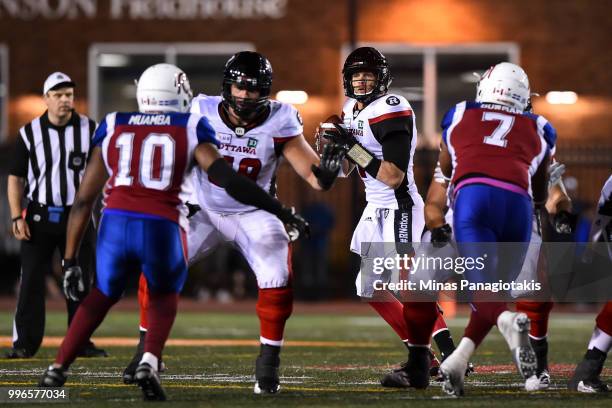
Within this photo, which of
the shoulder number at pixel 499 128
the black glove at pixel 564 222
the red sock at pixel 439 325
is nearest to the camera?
the shoulder number at pixel 499 128

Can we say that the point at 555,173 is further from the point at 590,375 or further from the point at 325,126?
the point at 325,126

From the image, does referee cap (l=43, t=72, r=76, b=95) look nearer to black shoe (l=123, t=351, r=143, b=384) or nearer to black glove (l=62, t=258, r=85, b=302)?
black shoe (l=123, t=351, r=143, b=384)

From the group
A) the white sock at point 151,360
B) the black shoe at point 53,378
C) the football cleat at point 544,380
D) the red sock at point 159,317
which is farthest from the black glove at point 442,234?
the black shoe at point 53,378

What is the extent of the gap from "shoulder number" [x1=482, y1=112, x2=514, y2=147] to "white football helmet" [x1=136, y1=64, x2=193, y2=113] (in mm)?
1506

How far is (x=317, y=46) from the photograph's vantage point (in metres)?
21.0

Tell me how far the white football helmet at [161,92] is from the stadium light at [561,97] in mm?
15099

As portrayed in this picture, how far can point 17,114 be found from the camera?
2123 centimetres

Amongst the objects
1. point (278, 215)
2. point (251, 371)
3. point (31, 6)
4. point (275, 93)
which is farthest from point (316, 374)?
point (31, 6)

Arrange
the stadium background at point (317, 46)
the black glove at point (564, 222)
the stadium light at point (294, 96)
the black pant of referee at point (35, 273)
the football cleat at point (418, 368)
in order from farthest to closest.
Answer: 1. the stadium light at point (294, 96)
2. the stadium background at point (317, 46)
3. the black pant of referee at point (35, 273)
4. the football cleat at point (418, 368)
5. the black glove at point (564, 222)

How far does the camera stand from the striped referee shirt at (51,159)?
8.88m

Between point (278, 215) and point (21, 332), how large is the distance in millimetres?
3261

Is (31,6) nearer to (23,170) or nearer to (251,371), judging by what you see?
(23,170)

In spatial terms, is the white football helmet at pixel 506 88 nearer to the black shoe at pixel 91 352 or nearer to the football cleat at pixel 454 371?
the football cleat at pixel 454 371

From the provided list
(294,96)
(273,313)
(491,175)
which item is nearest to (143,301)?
(273,313)
